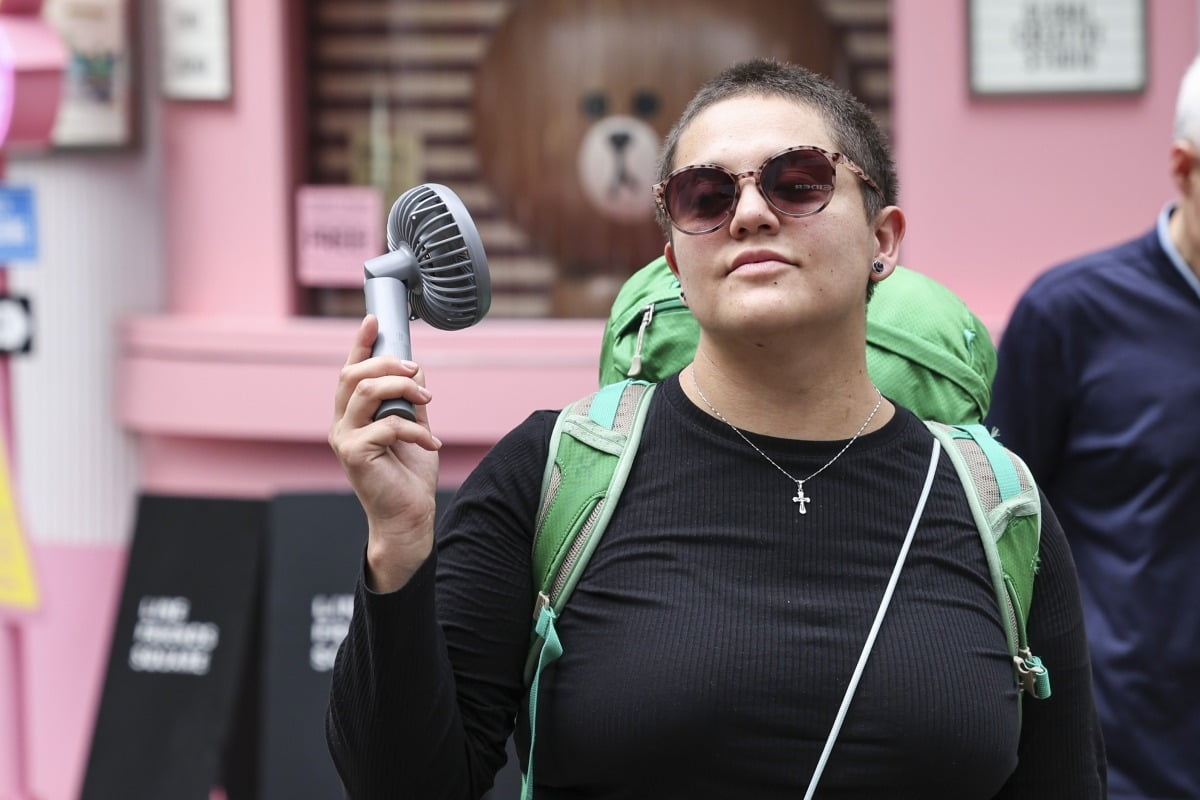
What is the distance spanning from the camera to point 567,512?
6.64 feet

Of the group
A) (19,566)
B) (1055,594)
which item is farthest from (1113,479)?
(19,566)

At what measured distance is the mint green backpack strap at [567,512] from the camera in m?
2.01

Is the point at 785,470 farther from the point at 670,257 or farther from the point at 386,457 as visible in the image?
the point at 386,457

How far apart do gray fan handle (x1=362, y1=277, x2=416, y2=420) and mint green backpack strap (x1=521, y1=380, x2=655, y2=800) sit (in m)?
0.23

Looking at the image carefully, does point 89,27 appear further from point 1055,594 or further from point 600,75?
point 1055,594

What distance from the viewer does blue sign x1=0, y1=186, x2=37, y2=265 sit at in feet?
16.8

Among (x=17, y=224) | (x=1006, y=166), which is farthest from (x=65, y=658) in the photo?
(x=1006, y=166)

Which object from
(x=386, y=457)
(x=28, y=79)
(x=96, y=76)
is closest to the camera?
(x=386, y=457)

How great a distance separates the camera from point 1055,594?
84.4 inches

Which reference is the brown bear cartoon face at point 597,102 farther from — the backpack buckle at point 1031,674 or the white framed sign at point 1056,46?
the backpack buckle at point 1031,674

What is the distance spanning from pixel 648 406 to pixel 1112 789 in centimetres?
138

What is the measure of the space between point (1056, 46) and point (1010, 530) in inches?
141

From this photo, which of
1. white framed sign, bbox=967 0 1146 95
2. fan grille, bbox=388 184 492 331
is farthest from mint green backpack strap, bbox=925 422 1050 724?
white framed sign, bbox=967 0 1146 95

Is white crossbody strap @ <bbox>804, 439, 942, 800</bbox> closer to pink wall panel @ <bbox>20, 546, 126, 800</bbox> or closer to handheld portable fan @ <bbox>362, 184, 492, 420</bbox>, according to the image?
handheld portable fan @ <bbox>362, 184, 492, 420</bbox>
